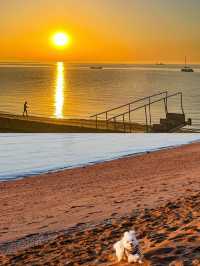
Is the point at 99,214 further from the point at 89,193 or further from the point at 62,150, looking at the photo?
the point at 62,150

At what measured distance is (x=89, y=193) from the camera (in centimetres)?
978

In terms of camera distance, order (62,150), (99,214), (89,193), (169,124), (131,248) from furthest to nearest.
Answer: (169,124), (62,150), (89,193), (99,214), (131,248)

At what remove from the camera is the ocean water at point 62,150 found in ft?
46.1

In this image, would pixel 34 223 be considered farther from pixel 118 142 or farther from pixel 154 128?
pixel 154 128

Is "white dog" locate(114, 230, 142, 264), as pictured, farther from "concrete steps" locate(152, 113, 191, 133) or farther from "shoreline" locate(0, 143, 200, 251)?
"concrete steps" locate(152, 113, 191, 133)

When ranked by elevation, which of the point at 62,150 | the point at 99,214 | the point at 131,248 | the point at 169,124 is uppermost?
the point at 169,124

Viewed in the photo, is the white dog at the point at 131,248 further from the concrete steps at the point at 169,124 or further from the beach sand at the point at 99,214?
the concrete steps at the point at 169,124

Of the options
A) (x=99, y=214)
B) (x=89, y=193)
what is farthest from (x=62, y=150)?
(x=99, y=214)

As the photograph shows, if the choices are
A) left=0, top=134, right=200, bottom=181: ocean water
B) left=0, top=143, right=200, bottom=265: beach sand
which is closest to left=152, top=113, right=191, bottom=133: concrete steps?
left=0, top=134, right=200, bottom=181: ocean water

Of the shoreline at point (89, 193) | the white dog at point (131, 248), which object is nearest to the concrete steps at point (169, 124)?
the shoreline at point (89, 193)

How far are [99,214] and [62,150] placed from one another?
32.7ft

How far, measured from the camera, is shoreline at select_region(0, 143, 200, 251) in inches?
304

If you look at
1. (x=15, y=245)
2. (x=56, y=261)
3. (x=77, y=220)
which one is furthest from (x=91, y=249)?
(x=77, y=220)

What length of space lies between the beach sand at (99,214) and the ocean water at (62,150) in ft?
4.44
